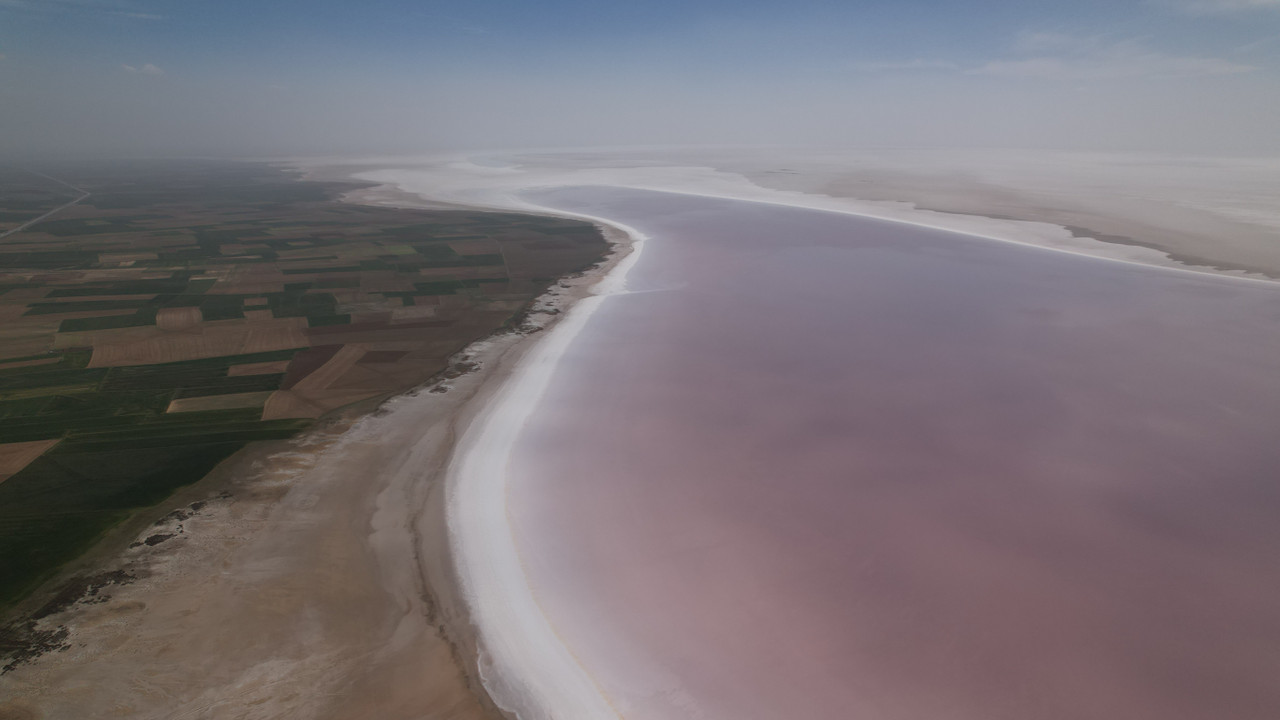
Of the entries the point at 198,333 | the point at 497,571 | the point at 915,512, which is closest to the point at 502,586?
the point at 497,571

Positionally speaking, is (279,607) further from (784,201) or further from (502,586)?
(784,201)

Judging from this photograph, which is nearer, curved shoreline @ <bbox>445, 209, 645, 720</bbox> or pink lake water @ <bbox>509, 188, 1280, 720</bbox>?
curved shoreline @ <bbox>445, 209, 645, 720</bbox>

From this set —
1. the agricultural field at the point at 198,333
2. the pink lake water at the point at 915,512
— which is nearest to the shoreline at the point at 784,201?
the pink lake water at the point at 915,512

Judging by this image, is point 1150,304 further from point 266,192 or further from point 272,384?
point 266,192

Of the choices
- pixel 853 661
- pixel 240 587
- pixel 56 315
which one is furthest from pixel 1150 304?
pixel 56 315

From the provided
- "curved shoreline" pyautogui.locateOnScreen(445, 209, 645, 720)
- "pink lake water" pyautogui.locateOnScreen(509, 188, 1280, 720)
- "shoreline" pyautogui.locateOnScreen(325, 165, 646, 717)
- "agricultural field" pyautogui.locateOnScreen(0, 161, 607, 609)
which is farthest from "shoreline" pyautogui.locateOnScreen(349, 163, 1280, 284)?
"curved shoreline" pyautogui.locateOnScreen(445, 209, 645, 720)

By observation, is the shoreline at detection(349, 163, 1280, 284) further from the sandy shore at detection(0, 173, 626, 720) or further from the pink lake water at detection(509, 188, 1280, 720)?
the sandy shore at detection(0, 173, 626, 720)

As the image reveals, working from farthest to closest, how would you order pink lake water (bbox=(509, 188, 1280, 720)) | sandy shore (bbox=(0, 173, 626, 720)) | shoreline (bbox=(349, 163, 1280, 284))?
shoreline (bbox=(349, 163, 1280, 284)) → pink lake water (bbox=(509, 188, 1280, 720)) → sandy shore (bbox=(0, 173, 626, 720))

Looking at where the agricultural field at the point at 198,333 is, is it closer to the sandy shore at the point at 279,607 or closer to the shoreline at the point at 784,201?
the sandy shore at the point at 279,607
